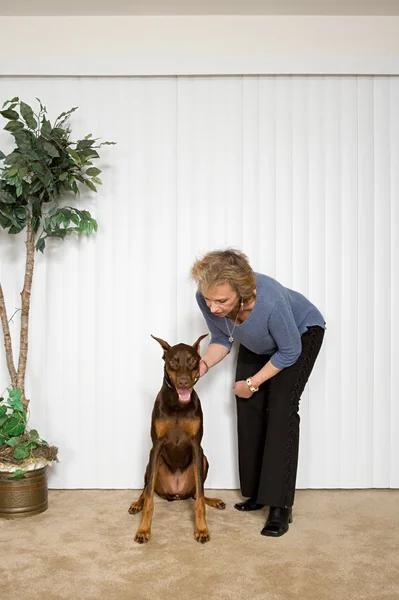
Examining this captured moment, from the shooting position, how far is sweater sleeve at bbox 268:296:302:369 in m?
2.62

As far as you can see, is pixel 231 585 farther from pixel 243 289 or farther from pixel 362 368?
pixel 362 368

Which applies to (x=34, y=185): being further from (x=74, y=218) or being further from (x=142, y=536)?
(x=142, y=536)

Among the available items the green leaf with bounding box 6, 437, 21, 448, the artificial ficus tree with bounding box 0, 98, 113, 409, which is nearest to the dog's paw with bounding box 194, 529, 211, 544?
the green leaf with bounding box 6, 437, 21, 448

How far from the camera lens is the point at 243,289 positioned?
2.52m

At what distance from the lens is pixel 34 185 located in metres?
3.07

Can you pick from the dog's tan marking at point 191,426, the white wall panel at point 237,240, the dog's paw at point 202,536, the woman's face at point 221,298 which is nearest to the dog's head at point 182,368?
the dog's tan marking at point 191,426

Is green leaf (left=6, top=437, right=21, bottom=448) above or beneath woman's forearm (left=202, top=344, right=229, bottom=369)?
beneath

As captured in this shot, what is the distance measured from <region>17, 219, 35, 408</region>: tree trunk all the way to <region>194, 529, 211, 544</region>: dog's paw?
3.52 ft

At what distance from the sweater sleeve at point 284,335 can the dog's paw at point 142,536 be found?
0.86 metres

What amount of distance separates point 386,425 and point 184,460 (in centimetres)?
120

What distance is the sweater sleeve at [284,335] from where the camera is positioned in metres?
2.62

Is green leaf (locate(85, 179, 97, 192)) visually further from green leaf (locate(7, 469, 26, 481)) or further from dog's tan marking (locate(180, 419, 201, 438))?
green leaf (locate(7, 469, 26, 481))

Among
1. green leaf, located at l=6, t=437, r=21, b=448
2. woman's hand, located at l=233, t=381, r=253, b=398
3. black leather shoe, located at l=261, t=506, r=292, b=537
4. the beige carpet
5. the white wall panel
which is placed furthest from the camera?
the white wall panel

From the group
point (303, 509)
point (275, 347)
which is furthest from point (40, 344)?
point (303, 509)
